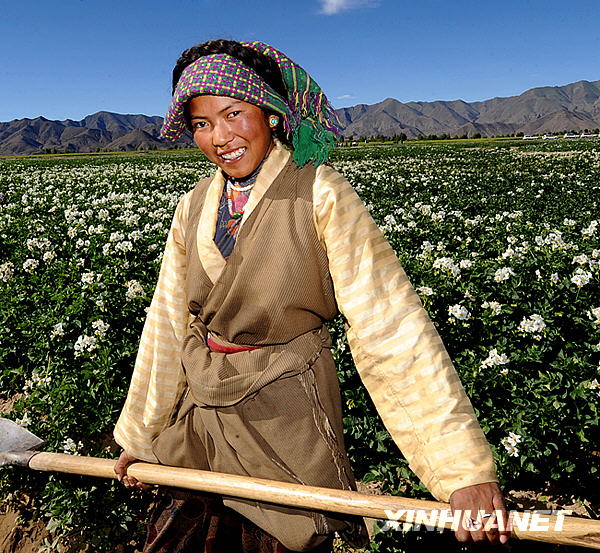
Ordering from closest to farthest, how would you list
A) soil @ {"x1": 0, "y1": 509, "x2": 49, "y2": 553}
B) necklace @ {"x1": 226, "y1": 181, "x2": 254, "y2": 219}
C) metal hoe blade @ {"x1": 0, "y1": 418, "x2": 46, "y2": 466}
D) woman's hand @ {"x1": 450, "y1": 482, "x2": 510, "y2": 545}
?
woman's hand @ {"x1": 450, "y1": 482, "x2": 510, "y2": 545}, necklace @ {"x1": 226, "y1": 181, "x2": 254, "y2": 219}, metal hoe blade @ {"x1": 0, "y1": 418, "x2": 46, "y2": 466}, soil @ {"x1": 0, "y1": 509, "x2": 49, "y2": 553}

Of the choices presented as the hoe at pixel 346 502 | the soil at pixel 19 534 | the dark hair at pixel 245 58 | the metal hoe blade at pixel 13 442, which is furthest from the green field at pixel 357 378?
the dark hair at pixel 245 58

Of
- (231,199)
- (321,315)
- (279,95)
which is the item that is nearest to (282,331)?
(321,315)

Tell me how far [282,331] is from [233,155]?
2.27 feet

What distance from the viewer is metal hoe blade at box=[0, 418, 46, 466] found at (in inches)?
93.1

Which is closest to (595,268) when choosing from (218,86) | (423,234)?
(423,234)

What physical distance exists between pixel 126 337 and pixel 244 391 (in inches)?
134

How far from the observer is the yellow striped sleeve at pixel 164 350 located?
2.06 metres

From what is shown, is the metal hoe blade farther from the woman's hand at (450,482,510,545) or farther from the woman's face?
the woman's hand at (450,482,510,545)

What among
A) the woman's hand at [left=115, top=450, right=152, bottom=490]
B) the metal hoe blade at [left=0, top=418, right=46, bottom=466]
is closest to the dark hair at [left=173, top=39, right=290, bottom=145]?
the woman's hand at [left=115, top=450, right=152, bottom=490]

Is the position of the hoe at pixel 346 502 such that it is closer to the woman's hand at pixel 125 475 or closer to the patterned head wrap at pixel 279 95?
the woman's hand at pixel 125 475

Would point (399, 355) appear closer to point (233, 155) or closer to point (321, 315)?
point (321, 315)

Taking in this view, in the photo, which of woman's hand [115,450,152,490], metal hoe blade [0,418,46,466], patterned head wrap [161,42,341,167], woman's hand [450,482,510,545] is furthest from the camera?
metal hoe blade [0,418,46,466]

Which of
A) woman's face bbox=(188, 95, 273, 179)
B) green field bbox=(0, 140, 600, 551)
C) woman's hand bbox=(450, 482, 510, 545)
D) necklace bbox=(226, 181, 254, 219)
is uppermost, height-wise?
woman's face bbox=(188, 95, 273, 179)

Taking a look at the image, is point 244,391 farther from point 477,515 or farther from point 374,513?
point 477,515
